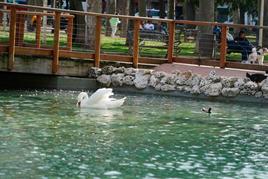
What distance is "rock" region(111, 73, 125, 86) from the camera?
835 inches

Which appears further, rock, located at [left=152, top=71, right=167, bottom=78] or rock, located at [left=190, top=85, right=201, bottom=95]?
rock, located at [left=152, top=71, right=167, bottom=78]

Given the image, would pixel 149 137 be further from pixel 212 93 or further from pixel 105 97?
pixel 212 93

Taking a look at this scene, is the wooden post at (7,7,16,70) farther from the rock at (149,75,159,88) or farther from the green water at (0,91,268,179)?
the rock at (149,75,159,88)

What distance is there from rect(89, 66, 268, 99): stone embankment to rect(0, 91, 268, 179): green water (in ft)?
3.73

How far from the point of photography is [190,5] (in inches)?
2162

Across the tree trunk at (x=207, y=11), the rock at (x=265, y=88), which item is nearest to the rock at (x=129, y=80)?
the rock at (x=265, y=88)

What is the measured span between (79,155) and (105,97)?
6.04 metres

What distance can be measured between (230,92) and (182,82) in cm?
146

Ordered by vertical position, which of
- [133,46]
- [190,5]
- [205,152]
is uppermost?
[190,5]

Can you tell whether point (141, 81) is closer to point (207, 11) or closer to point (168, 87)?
point (168, 87)

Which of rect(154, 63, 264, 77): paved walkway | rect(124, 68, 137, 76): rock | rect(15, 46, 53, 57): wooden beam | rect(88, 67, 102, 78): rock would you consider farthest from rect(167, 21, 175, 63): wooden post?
rect(15, 46, 53, 57): wooden beam

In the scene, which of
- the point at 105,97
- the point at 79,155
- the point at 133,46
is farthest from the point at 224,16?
the point at 79,155

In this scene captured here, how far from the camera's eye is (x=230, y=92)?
19891mm

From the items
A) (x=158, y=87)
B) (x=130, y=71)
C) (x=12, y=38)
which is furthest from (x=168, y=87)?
(x=12, y=38)
